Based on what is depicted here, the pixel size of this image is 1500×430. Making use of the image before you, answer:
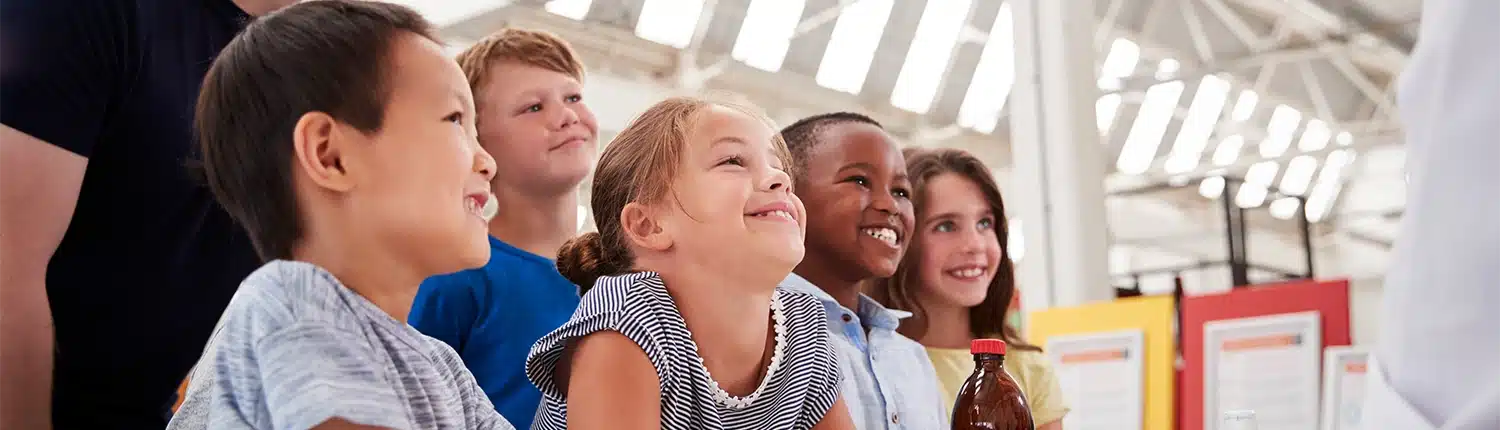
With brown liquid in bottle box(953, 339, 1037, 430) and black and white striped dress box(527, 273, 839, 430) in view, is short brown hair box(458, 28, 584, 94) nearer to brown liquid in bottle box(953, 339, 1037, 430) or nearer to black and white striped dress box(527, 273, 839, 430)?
black and white striped dress box(527, 273, 839, 430)

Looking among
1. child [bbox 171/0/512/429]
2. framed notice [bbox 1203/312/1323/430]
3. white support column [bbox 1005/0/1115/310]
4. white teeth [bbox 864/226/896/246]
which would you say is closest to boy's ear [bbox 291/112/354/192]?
child [bbox 171/0/512/429]

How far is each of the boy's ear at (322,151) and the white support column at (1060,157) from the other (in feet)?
13.3

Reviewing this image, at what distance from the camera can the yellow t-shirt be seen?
2.31m

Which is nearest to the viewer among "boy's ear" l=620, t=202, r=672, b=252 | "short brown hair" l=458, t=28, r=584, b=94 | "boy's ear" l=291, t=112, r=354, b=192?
"boy's ear" l=291, t=112, r=354, b=192

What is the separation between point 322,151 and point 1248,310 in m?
3.18

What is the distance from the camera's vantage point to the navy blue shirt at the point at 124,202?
51.6 inches

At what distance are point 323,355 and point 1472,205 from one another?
2.80ft

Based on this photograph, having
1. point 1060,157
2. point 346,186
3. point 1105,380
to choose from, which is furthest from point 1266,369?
point 346,186

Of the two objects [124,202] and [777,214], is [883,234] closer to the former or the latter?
[777,214]

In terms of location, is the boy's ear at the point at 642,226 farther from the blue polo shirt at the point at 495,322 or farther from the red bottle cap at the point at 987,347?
the red bottle cap at the point at 987,347

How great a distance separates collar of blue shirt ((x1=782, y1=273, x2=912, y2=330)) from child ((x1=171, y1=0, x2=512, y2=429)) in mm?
764

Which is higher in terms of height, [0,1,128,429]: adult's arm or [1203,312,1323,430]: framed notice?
[0,1,128,429]: adult's arm

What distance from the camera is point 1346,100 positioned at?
51.3 feet

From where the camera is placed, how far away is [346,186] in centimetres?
113
